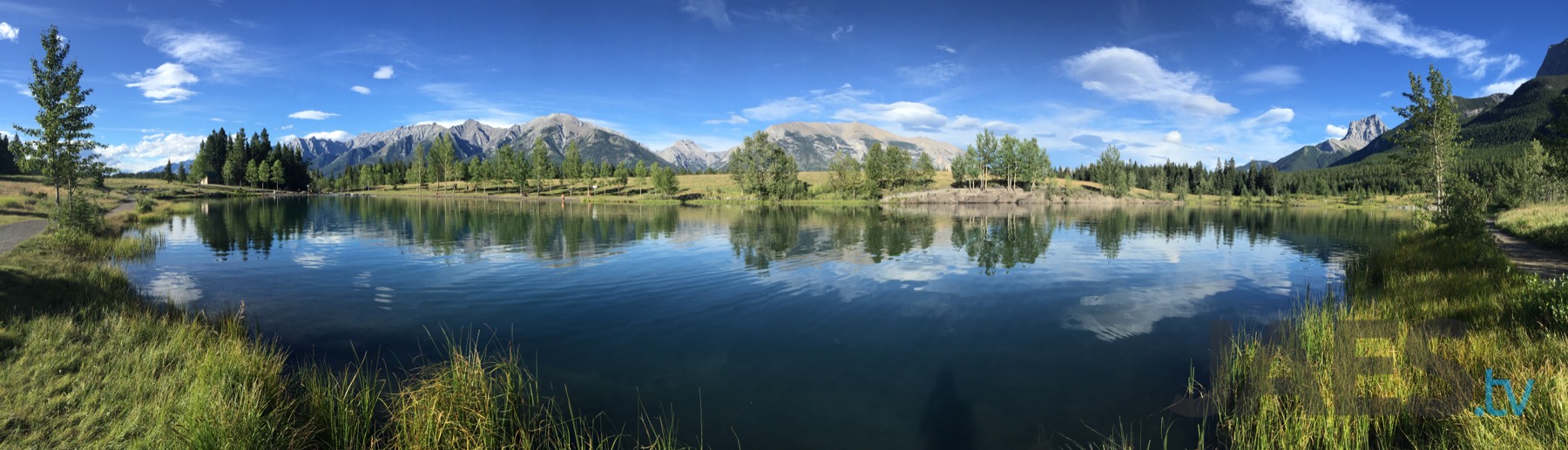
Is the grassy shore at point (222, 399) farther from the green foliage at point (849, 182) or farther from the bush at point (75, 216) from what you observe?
the green foliage at point (849, 182)

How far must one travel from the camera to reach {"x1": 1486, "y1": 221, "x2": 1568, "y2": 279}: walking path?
18505 millimetres

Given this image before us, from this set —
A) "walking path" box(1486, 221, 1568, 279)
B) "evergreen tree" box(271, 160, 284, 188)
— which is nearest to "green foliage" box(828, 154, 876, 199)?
"walking path" box(1486, 221, 1568, 279)

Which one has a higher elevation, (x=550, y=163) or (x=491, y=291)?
(x=550, y=163)

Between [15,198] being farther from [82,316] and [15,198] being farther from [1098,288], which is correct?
[1098,288]

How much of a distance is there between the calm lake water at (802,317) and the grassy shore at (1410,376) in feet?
4.43

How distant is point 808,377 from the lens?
37.7 ft

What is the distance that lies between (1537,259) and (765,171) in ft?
361

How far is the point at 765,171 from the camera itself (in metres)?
127

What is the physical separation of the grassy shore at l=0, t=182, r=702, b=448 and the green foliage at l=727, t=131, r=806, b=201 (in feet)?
365

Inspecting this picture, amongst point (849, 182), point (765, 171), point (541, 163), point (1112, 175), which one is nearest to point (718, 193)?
point (765, 171)

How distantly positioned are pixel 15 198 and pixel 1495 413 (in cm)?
7564

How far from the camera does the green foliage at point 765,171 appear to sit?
124562 mm

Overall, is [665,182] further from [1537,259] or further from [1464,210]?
[1537,259]

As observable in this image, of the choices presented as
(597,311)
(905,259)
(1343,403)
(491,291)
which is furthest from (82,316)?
(905,259)
